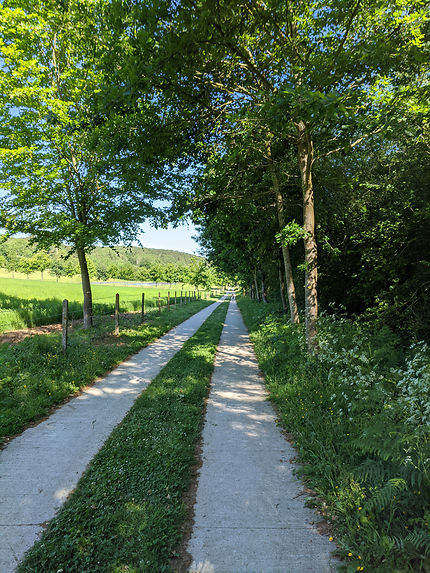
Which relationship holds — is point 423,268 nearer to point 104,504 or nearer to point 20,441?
point 104,504

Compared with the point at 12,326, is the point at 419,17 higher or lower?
higher

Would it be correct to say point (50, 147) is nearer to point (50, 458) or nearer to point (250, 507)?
point (50, 458)

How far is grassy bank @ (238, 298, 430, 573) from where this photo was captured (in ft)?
6.97

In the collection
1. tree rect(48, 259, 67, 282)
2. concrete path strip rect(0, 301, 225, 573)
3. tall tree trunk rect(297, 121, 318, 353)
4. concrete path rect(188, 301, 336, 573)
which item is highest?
tree rect(48, 259, 67, 282)

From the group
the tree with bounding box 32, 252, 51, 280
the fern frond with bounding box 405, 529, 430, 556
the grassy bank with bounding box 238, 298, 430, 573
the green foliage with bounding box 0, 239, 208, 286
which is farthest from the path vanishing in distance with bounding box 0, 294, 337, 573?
the tree with bounding box 32, 252, 51, 280

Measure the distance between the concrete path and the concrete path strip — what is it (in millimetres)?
1429

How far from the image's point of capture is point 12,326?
11117 mm

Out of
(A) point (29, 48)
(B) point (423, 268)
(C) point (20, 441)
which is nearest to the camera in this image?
(C) point (20, 441)

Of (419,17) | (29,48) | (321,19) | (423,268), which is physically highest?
(29,48)

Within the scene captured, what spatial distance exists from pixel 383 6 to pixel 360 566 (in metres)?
6.92

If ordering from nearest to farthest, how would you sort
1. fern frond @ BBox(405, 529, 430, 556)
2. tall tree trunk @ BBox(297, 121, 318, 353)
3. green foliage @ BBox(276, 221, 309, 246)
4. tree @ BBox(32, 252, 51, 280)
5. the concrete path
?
fern frond @ BBox(405, 529, 430, 556) < the concrete path < green foliage @ BBox(276, 221, 309, 246) < tall tree trunk @ BBox(297, 121, 318, 353) < tree @ BBox(32, 252, 51, 280)

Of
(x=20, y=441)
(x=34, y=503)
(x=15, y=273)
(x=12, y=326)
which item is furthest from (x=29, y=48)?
(x=15, y=273)

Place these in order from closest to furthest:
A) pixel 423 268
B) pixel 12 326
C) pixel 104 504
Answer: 1. pixel 104 504
2. pixel 423 268
3. pixel 12 326

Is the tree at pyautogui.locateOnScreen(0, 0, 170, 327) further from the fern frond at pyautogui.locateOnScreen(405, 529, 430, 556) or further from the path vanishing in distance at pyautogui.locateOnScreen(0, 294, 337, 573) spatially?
the fern frond at pyautogui.locateOnScreen(405, 529, 430, 556)
